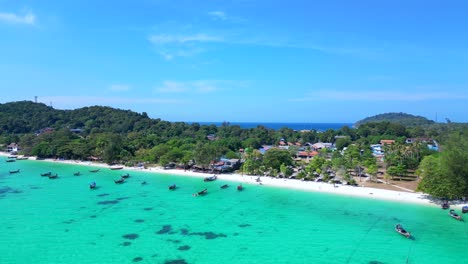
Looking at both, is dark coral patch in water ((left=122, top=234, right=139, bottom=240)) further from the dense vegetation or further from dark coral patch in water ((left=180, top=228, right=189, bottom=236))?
the dense vegetation

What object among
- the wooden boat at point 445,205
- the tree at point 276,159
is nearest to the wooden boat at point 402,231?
the wooden boat at point 445,205

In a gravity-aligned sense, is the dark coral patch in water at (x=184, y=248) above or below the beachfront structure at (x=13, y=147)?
below

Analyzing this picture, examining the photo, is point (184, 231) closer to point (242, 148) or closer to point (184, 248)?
point (184, 248)

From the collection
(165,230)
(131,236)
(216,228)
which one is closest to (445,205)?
(216,228)

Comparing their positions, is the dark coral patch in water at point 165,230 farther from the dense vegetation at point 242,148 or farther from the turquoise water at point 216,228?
the dense vegetation at point 242,148

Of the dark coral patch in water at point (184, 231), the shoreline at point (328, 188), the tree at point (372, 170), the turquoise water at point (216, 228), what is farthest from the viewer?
the tree at point (372, 170)

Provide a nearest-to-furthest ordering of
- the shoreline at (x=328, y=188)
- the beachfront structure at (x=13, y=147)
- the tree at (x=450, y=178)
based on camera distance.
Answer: the tree at (x=450, y=178)
the shoreline at (x=328, y=188)
the beachfront structure at (x=13, y=147)

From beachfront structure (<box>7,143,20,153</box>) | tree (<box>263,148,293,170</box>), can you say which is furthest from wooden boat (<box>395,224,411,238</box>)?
beachfront structure (<box>7,143,20,153</box>)
